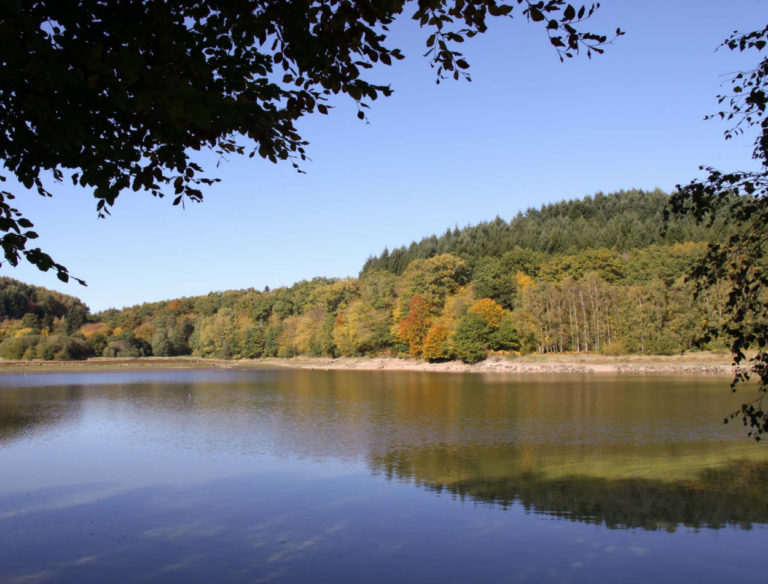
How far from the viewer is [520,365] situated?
2479 inches

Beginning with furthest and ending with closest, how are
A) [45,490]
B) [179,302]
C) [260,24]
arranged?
[179,302], [45,490], [260,24]

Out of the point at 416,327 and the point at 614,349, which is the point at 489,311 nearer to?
the point at 416,327

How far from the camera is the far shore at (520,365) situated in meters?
55.9

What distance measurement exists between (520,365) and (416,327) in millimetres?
17703

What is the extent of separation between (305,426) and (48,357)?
86228mm

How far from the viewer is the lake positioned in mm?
8641

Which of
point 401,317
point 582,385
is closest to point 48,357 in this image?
point 401,317

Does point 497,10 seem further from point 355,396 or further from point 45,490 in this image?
point 355,396

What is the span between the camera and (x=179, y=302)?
452 feet

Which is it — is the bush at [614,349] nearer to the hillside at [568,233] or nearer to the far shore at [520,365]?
the far shore at [520,365]

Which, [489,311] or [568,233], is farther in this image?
[568,233]

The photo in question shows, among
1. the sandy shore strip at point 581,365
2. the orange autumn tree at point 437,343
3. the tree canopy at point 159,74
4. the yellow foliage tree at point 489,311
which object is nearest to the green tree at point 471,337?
the sandy shore strip at point 581,365

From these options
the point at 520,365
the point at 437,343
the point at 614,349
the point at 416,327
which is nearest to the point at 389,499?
the point at 520,365

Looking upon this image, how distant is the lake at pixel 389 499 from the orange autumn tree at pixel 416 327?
51.0 metres
